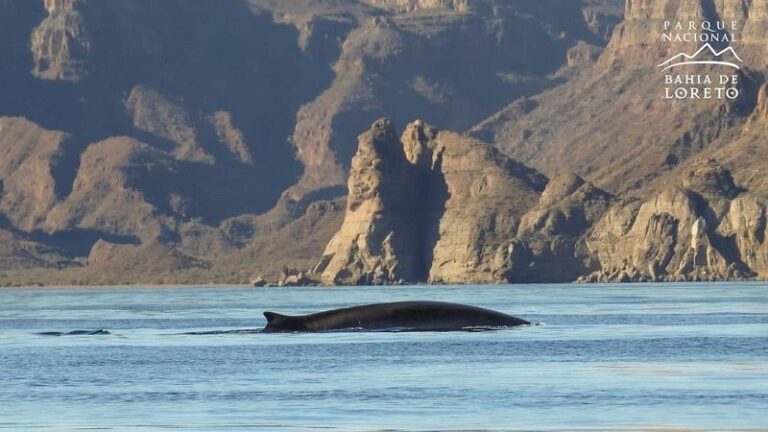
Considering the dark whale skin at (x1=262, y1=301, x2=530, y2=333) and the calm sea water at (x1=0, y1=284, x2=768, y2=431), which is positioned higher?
the dark whale skin at (x1=262, y1=301, x2=530, y2=333)

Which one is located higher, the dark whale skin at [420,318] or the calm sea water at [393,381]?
the dark whale skin at [420,318]

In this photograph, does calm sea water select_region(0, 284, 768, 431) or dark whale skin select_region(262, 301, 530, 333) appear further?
dark whale skin select_region(262, 301, 530, 333)

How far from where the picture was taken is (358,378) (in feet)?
279

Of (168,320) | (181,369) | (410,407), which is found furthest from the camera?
(168,320)

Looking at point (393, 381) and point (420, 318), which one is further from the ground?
point (420, 318)

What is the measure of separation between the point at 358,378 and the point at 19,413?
17590 millimetres

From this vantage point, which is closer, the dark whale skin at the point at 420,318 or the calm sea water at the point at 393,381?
the calm sea water at the point at 393,381

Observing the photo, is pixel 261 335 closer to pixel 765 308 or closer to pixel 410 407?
pixel 410 407

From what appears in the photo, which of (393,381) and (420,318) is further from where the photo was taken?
(420,318)

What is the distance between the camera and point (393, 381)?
83125 millimetres

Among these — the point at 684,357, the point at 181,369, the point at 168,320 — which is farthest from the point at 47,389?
the point at 168,320

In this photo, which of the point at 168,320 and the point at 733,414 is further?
the point at 168,320

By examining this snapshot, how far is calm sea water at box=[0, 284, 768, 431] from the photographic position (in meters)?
67.1

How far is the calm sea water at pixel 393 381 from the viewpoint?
67062mm
